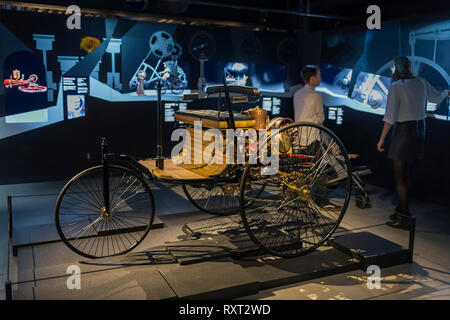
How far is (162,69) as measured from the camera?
7246 mm

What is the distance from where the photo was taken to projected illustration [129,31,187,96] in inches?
280

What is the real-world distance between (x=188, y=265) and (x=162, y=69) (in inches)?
172

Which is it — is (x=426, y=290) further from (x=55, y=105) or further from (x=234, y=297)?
(x=55, y=105)

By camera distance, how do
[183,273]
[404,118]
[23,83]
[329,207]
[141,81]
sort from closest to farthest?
[183,273], [404,118], [329,207], [23,83], [141,81]

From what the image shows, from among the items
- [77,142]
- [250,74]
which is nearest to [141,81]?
[77,142]

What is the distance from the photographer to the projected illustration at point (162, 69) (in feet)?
23.3

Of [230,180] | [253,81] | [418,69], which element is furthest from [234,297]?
[253,81]

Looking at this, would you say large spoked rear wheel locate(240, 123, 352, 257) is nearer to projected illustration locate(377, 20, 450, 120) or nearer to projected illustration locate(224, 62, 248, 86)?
projected illustration locate(377, 20, 450, 120)

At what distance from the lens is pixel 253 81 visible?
798 centimetres

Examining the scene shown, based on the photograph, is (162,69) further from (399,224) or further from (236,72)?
(399,224)

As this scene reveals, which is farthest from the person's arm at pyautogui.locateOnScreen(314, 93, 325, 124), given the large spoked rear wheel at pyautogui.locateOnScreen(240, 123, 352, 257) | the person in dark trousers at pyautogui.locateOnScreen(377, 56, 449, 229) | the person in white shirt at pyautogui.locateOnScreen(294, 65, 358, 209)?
the large spoked rear wheel at pyautogui.locateOnScreen(240, 123, 352, 257)

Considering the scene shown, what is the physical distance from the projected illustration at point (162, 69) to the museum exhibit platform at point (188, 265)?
326 centimetres

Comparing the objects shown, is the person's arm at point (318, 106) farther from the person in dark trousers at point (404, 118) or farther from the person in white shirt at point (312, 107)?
the person in dark trousers at point (404, 118)

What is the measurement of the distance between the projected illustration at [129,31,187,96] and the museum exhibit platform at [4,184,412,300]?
326 cm
